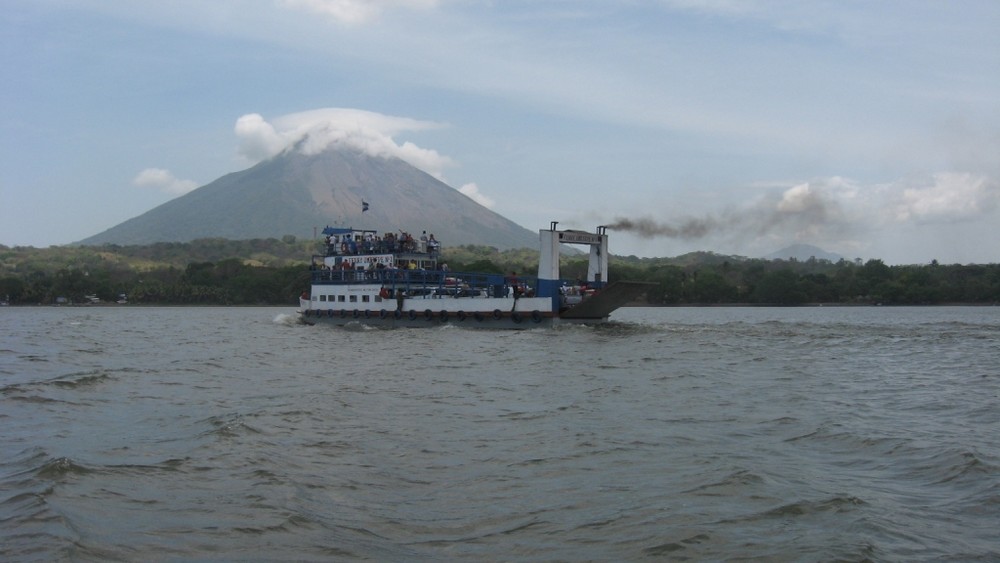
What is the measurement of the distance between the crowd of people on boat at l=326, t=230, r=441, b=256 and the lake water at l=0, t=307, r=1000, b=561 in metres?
24.2

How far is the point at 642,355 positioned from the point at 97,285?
106 metres

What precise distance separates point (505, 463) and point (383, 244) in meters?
37.2

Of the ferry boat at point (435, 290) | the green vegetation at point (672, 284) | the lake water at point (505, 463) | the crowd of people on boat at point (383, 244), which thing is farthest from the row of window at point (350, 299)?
the green vegetation at point (672, 284)

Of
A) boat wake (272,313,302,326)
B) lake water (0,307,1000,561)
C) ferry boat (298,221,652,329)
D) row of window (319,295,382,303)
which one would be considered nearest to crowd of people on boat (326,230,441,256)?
ferry boat (298,221,652,329)

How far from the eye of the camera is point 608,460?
35.6 ft

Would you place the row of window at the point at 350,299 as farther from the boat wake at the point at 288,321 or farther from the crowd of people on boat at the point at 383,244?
the boat wake at the point at 288,321

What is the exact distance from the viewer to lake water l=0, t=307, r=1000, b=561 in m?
7.51

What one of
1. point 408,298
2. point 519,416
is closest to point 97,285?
point 408,298

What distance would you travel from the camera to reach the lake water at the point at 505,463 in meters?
7.51

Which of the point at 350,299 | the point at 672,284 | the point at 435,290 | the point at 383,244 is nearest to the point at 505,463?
the point at 435,290

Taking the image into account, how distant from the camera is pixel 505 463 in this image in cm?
1080

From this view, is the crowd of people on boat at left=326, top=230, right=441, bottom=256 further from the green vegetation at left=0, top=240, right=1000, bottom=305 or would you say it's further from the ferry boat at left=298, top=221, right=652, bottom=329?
the green vegetation at left=0, top=240, right=1000, bottom=305

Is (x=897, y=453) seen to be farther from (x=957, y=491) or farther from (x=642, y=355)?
(x=642, y=355)

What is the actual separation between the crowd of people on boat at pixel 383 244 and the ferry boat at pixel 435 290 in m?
0.06
